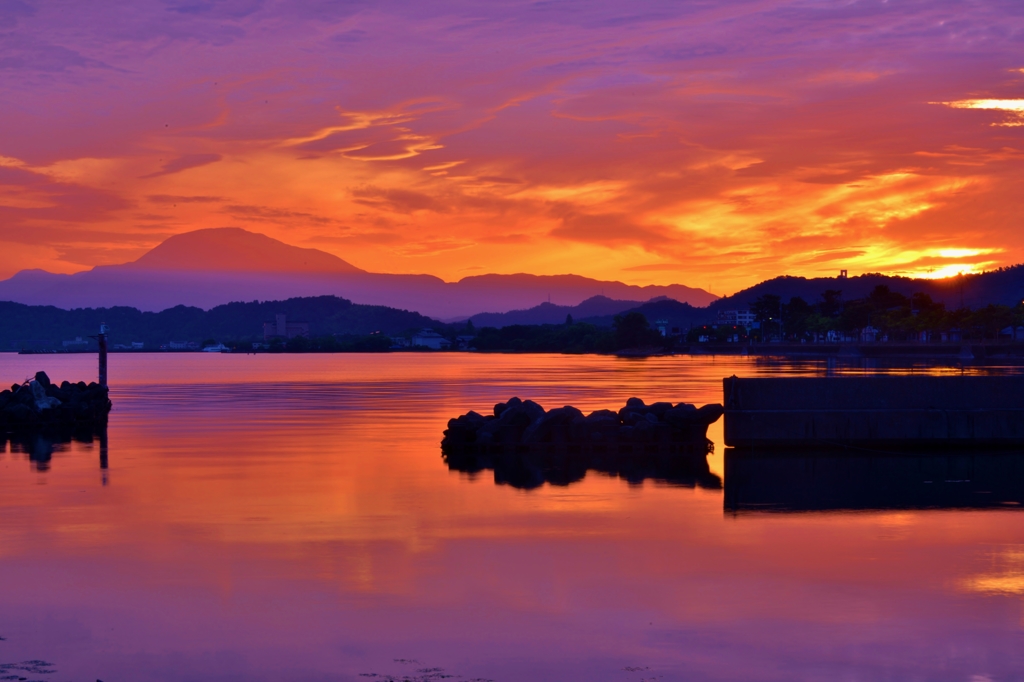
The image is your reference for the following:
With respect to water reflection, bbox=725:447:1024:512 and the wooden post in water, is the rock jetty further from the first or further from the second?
the wooden post in water

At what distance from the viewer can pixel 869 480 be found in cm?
2300

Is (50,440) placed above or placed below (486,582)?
above

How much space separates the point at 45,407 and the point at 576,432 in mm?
22512

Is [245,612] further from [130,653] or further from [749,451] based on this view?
[749,451]

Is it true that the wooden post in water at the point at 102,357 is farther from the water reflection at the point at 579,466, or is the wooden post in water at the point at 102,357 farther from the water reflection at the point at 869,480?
the water reflection at the point at 869,480

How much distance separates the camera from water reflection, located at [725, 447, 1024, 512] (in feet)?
66.2

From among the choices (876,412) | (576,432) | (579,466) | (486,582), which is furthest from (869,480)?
(486,582)

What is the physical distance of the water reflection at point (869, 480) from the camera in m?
20.2

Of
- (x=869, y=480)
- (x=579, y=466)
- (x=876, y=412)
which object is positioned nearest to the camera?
(x=869, y=480)

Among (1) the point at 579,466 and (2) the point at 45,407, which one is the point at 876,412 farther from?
(2) the point at 45,407

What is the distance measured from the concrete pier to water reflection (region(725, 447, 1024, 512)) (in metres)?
0.59

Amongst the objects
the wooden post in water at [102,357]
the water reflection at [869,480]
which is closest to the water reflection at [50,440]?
the wooden post in water at [102,357]

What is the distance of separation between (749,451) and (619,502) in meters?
8.34

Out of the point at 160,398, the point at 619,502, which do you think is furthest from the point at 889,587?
the point at 160,398
